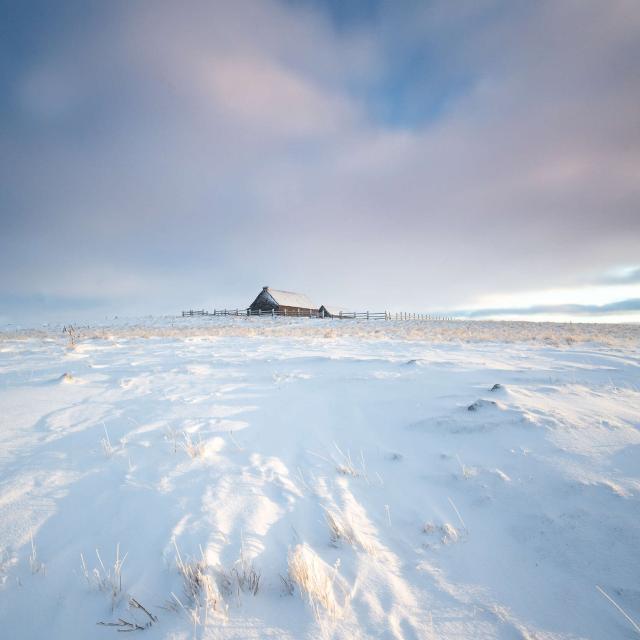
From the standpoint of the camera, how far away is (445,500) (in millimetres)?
2854

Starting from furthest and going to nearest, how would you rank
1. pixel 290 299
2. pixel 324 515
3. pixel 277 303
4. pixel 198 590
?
1. pixel 290 299
2. pixel 277 303
3. pixel 324 515
4. pixel 198 590

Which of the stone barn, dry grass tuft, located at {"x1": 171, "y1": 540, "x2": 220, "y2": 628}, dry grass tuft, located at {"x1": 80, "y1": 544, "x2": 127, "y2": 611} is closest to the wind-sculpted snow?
dry grass tuft, located at {"x1": 171, "y1": 540, "x2": 220, "y2": 628}

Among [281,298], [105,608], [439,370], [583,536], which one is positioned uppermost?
[281,298]

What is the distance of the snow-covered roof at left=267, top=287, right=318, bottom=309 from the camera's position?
4772 centimetres

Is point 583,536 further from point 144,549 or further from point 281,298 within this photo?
point 281,298

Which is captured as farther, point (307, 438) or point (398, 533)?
point (307, 438)

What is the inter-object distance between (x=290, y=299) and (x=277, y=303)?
4.08 meters

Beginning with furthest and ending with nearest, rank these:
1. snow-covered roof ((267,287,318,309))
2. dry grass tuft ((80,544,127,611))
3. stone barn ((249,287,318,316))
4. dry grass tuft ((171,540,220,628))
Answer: snow-covered roof ((267,287,318,309))
stone barn ((249,287,318,316))
dry grass tuft ((80,544,127,611))
dry grass tuft ((171,540,220,628))

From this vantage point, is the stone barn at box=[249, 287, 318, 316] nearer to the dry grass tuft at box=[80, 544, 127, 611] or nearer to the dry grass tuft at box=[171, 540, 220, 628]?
the dry grass tuft at box=[80, 544, 127, 611]

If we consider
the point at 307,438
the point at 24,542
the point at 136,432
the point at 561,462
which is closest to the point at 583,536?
the point at 561,462

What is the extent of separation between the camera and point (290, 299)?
50.6 meters

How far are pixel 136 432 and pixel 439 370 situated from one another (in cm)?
548

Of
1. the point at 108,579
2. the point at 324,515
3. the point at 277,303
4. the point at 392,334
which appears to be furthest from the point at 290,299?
the point at 108,579

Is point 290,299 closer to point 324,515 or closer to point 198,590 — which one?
point 324,515
